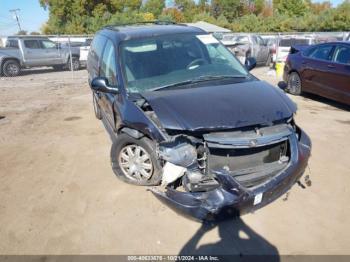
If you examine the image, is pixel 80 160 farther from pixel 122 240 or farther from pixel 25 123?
pixel 25 123

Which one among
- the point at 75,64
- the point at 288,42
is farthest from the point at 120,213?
the point at 75,64

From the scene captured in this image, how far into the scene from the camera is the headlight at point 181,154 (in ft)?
10.7

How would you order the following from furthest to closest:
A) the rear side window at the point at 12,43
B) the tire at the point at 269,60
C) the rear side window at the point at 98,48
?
the tire at the point at 269,60
the rear side window at the point at 12,43
the rear side window at the point at 98,48

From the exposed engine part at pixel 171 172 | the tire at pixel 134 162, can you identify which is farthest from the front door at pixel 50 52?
the exposed engine part at pixel 171 172

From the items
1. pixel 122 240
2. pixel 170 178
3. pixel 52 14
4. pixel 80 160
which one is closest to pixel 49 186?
pixel 80 160

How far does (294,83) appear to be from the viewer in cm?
947

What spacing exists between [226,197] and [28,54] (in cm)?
1558

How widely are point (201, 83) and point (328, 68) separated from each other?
508cm

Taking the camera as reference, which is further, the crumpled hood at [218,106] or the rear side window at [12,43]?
the rear side window at [12,43]

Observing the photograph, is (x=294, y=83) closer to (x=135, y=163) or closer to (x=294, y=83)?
(x=294, y=83)

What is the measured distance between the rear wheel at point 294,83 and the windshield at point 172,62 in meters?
5.02

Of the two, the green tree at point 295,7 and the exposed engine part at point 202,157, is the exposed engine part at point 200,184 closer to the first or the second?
the exposed engine part at point 202,157

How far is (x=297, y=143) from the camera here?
3.59 meters

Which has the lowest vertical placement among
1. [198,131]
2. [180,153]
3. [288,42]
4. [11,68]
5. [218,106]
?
[11,68]
